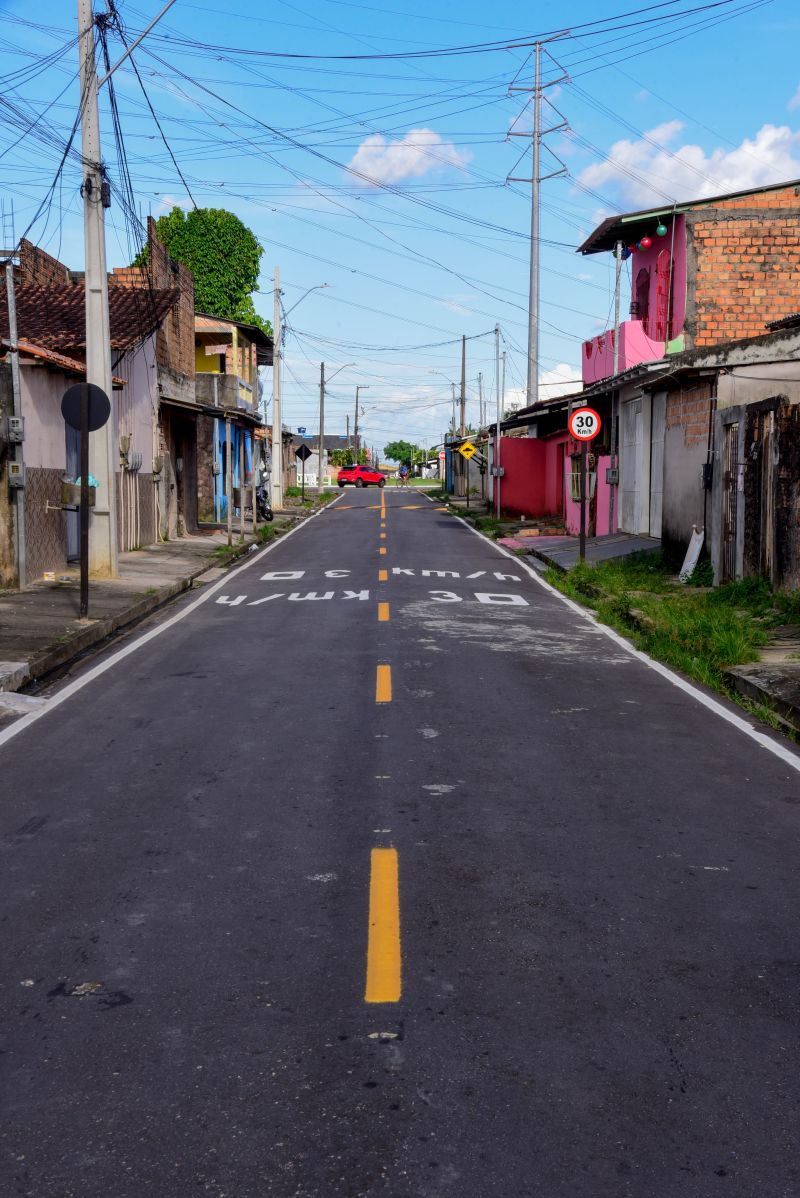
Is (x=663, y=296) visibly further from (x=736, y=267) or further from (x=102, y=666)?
(x=102, y=666)

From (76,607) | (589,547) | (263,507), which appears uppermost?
(263,507)

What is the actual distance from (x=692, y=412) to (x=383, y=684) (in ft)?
38.3

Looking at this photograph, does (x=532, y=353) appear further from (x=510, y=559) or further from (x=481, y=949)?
(x=481, y=949)

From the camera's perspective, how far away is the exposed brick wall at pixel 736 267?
1054 inches

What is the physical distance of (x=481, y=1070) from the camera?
147 inches

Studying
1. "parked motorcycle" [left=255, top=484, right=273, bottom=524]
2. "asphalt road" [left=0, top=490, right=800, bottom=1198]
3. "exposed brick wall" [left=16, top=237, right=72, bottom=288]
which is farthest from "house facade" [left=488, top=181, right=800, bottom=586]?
"exposed brick wall" [left=16, top=237, right=72, bottom=288]

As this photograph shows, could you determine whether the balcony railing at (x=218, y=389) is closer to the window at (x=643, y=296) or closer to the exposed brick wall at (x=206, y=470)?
the exposed brick wall at (x=206, y=470)

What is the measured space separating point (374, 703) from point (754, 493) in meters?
8.91

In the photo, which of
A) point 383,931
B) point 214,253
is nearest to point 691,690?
point 383,931

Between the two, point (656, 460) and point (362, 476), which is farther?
point (362, 476)

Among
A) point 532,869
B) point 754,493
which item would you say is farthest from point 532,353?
point 532,869

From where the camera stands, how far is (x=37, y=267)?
30094 mm

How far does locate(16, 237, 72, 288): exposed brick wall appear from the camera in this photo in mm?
29156

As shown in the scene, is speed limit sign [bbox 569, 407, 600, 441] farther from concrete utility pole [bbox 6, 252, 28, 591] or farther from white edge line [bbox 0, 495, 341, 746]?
concrete utility pole [bbox 6, 252, 28, 591]
